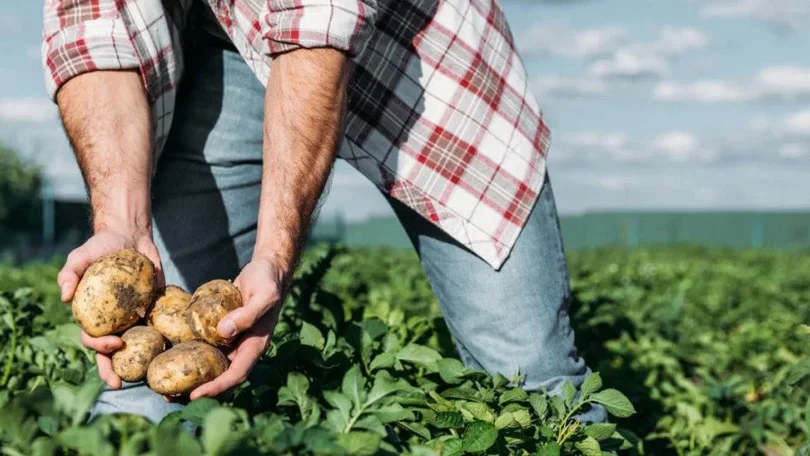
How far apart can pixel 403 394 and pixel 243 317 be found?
1.25 ft

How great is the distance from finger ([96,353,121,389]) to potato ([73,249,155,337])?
56 mm

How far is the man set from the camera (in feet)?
7.80

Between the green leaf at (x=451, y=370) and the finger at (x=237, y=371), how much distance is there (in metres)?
0.48

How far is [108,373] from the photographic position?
2016 millimetres

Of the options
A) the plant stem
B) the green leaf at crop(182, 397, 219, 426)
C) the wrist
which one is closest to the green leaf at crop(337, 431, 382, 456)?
the green leaf at crop(182, 397, 219, 426)

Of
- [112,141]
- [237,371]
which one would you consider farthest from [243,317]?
[112,141]

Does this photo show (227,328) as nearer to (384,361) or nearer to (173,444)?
(384,361)

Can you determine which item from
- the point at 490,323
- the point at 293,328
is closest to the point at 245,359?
the point at 490,323

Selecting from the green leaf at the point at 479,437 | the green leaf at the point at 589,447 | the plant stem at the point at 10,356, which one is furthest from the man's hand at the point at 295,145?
the plant stem at the point at 10,356

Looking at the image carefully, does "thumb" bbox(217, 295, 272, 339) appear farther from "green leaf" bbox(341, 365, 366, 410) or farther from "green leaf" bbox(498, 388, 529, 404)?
"green leaf" bbox(498, 388, 529, 404)

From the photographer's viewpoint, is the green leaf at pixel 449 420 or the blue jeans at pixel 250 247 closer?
the green leaf at pixel 449 420

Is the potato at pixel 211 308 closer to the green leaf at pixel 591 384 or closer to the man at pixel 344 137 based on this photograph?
the man at pixel 344 137

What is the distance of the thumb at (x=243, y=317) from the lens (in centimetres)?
183

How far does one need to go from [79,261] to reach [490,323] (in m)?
1.18
